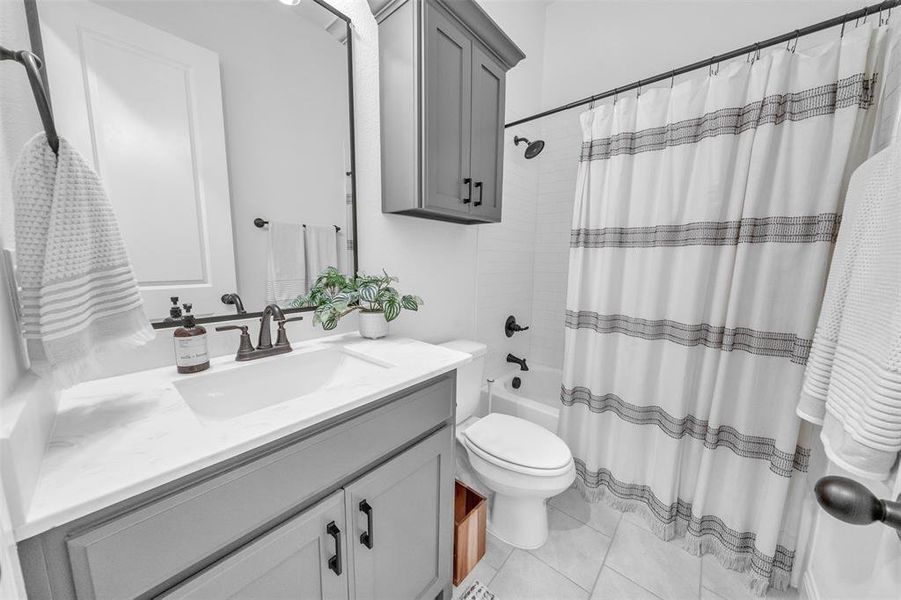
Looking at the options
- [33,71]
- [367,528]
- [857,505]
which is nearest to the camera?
[857,505]

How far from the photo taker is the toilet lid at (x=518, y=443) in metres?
1.23

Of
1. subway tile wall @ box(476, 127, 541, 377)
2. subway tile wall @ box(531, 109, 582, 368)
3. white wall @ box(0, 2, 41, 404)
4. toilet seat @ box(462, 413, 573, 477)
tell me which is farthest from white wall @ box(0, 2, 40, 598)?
subway tile wall @ box(531, 109, 582, 368)

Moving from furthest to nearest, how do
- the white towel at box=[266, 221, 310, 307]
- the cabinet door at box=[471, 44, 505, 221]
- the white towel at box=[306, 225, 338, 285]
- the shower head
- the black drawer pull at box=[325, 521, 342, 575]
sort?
the shower head
the cabinet door at box=[471, 44, 505, 221]
the white towel at box=[306, 225, 338, 285]
the white towel at box=[266, 221, 310, 307]
the black drawer pull at box=[325, 521, 342, 575]

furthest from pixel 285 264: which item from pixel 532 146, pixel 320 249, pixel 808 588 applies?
pixel 808 588

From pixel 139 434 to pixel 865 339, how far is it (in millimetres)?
1303

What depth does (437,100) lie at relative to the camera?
3.83ft

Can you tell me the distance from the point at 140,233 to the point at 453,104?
107cm

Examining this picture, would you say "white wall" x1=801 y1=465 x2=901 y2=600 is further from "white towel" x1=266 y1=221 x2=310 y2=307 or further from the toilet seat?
"white towel" x1=266 y1=221 x2=310 y2=307

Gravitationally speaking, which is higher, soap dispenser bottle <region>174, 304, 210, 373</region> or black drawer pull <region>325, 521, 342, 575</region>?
soap dispenser bottle <region>174, 304, 210, 373</region>

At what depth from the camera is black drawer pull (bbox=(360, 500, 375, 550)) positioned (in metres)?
0.77

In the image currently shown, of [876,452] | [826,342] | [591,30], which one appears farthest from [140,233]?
[591,30]

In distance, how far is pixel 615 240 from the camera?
4.97 ft

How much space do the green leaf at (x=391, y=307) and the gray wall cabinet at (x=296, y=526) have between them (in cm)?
35

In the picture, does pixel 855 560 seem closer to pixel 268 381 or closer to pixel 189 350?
pixel 268 381
